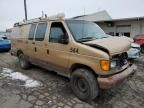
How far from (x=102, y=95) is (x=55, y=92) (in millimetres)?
1388

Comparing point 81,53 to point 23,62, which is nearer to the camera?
point 81,53

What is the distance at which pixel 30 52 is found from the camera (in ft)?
22.3

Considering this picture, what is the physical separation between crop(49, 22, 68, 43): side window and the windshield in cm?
24

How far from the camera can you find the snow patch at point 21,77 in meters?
5.84

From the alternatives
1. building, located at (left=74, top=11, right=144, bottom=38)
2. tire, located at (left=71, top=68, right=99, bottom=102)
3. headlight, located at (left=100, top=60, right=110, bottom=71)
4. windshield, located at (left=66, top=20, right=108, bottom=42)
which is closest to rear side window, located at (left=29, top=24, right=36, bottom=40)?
windshield, located at (left=66, top=20, right=108, bottom=42)

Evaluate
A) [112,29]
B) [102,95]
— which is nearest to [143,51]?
[112,29]

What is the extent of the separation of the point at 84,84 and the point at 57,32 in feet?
5.93

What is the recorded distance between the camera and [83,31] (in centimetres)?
512

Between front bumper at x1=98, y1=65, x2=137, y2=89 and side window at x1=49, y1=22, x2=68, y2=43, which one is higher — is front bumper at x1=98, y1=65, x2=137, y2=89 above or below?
below

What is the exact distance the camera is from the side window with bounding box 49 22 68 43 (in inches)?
198

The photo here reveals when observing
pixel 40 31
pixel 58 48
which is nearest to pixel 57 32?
pixel 58 48

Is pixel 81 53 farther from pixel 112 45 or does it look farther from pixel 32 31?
pixel 32 31

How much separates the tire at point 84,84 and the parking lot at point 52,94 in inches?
7.1

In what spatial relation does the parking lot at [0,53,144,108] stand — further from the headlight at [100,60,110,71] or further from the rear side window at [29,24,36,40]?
the rear side window at [29,24,36,40]
